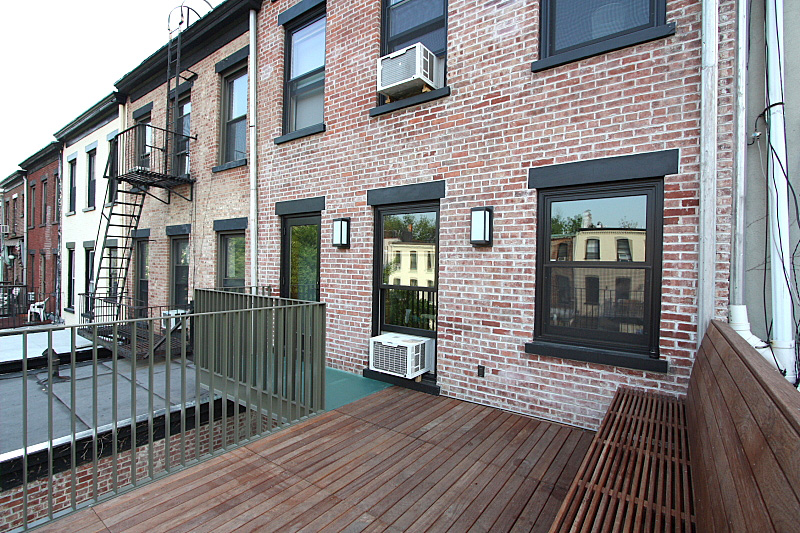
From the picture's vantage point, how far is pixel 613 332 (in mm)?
3643

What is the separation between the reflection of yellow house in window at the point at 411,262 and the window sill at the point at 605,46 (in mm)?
2178

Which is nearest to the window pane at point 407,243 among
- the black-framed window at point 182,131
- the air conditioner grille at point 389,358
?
the air conditioner grille at point 389,358

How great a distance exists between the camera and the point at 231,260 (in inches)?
304

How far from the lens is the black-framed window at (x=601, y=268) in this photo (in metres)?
3.48

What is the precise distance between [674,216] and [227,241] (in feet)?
23.3

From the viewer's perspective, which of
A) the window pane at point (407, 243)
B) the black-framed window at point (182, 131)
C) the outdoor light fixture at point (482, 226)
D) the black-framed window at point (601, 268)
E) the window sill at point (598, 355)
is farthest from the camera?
the black-framed window at point (182, 131)

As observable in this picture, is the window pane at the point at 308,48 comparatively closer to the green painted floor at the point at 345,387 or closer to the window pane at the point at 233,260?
the window pane at the point at 233,260

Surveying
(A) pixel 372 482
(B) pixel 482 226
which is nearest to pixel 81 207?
(B) pixel 482 226

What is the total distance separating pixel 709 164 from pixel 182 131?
9523 millimetres

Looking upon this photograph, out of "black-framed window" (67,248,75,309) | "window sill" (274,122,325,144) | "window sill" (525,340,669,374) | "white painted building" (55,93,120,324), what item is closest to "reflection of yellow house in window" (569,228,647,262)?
"window sill" (525,340,669,374)

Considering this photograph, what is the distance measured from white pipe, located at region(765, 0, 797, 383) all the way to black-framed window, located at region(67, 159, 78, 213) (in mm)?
17238

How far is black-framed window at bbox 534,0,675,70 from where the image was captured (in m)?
3.50

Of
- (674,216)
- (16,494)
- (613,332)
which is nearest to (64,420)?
(16,494)

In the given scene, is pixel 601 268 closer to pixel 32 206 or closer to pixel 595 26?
pixel 595 26
